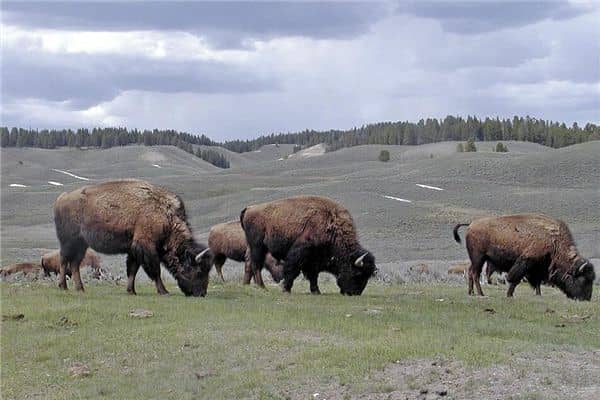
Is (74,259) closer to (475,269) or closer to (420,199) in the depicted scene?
(475,269)

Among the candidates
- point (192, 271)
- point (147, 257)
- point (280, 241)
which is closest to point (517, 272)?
point (280, 241)

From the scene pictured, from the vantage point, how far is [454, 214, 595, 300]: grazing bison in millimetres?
21219

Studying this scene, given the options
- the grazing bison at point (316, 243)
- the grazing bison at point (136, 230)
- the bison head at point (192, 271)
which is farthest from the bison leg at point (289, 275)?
the bison head at point (192, 271)

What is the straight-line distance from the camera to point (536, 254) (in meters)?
21.4

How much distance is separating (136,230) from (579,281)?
1051cm

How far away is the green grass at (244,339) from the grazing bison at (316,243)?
2016 mm

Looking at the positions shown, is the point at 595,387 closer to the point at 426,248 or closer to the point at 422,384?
the point at 422,384

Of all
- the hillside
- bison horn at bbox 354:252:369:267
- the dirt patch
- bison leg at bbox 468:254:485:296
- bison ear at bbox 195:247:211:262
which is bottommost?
the hillside

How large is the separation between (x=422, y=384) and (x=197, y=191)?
3777 inches

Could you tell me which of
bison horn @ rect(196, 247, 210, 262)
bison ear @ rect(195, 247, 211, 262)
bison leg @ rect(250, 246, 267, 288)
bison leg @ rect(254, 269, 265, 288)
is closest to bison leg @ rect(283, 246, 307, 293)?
bison leg @ rect(250, 246, 267, 288)

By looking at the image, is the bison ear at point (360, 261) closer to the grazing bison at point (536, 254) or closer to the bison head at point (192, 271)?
the grazing bison at point (536, 254)

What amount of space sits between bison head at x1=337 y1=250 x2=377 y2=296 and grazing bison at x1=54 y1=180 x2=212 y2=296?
3.27 metres

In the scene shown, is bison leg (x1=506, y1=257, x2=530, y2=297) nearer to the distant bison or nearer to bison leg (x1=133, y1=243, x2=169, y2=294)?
bison leg (x1=133, y1=243, x2=169, y2=294)

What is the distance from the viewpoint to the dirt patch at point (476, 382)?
34.6ft
